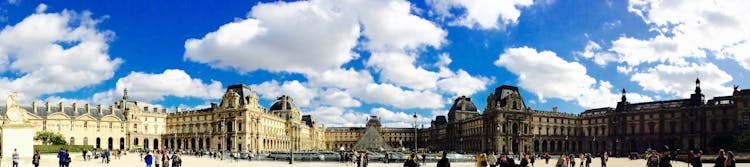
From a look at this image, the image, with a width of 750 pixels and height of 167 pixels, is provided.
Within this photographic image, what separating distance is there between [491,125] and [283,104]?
197 ft

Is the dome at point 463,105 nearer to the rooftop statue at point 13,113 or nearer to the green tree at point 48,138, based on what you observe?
the green tree at point 48,138

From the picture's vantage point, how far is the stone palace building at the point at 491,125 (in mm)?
104938

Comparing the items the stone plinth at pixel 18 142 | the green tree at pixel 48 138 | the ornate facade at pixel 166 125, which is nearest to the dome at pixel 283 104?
Result: the ornate facade at pixel 166 125

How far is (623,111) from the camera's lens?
117m

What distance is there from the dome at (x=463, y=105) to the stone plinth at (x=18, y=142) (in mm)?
119541

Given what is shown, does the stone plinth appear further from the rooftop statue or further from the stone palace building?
the stone palace building

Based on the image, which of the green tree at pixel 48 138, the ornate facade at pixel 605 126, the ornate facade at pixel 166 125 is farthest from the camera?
the ornate facade at pixel 166 125

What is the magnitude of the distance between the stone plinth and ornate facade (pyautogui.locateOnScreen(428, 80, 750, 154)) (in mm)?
86202

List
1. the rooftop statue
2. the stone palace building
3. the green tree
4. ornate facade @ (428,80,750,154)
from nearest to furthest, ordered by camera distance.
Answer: the rooftop statue
the green tree
ornate facade @ (428,80,750,154)
the stone palace building

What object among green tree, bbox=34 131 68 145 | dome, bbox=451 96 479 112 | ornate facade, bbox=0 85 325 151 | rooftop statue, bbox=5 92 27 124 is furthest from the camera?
dome, bbox=451 96 479 112

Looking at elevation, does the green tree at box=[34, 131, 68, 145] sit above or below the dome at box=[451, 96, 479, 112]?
below

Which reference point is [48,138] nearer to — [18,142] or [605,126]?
[18,142]

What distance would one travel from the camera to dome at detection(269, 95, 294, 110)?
156 metres

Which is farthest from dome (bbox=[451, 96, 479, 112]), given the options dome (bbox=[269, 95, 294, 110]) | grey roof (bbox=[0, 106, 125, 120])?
grey roof (bbox=[0, 106, 125, 120])
